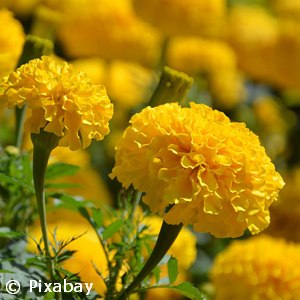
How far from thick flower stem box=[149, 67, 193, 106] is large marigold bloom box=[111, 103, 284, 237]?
0.14m

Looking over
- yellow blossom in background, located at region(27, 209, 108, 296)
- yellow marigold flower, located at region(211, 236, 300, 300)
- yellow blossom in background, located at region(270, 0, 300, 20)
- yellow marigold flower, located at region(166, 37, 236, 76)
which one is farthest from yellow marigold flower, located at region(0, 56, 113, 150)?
yellow blossom in background, located at region(270, 0, 300, 20)

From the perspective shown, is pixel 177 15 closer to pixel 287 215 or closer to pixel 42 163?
pixel 287 215

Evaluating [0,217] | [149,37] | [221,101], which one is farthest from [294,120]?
[0,217]

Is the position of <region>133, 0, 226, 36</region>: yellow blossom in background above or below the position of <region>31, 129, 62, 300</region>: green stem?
below

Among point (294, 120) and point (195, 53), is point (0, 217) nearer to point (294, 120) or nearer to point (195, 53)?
point (195, 53)

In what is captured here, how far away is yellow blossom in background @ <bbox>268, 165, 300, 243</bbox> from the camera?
2148 millimetres

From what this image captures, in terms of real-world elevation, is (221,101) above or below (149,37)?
below

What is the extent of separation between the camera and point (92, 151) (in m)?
2.53

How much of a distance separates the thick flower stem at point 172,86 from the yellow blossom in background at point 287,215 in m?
1.06

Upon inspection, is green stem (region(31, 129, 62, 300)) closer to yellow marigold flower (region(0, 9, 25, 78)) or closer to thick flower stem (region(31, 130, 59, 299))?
thick flower stem (region(31, 130, 59, 299))

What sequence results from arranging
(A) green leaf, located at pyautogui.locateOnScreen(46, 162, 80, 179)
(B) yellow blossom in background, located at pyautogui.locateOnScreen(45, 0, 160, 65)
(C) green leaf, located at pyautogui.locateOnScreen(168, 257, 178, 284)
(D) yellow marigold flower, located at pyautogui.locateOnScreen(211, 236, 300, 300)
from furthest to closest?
(B) yellow blossom in background, located at pyautogui.locateOnScreen(45, 0, 160, 65) → (D) yellow marigold flower, located at pyautogui.locateOnScreen(211, 236, 300, 300) → (A) green leaf, located at pyautogui.locateOnScreen(46, 162, 80, 179) → (C) green leaf, located at pyautogui.locateOnScreen(168, 257, 178, 284)

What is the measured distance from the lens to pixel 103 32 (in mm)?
2674

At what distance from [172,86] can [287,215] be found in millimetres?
1131

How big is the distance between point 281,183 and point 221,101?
6.47ft
